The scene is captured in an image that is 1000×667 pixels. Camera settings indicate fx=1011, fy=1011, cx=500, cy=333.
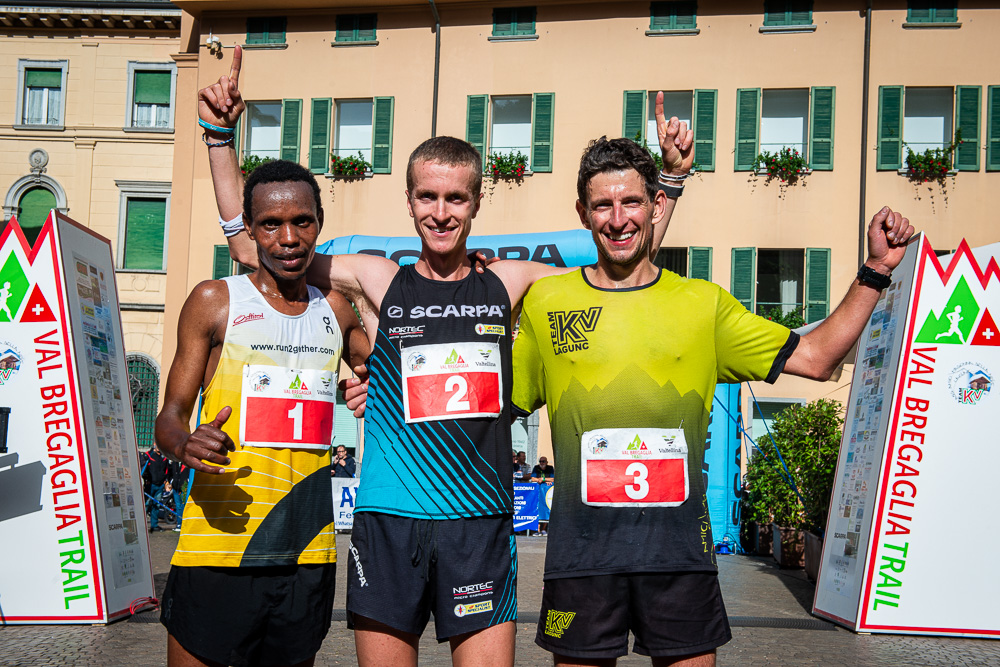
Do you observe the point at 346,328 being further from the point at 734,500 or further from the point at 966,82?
the point at 966,82

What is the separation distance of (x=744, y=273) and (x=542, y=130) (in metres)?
5.22

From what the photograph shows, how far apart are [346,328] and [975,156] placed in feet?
64.7

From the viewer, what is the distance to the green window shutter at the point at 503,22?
22.2m

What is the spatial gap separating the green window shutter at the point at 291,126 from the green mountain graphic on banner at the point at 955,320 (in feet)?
56.9

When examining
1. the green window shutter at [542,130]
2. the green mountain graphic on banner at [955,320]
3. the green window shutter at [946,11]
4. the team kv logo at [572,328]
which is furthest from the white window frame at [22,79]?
the team kv logo at [572,328]

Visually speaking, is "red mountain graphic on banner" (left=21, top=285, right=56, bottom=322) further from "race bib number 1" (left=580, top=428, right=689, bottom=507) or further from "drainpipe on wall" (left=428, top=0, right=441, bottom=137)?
"drainpipe on wall" (left=428, top=0, right=441, bottom=137)

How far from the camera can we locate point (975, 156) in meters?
20.3

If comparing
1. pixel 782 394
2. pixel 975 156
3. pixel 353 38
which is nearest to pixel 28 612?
pixel 782 394

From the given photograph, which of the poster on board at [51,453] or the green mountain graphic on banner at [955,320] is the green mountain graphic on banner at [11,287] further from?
the green mountain graphic on banner at [955,320]

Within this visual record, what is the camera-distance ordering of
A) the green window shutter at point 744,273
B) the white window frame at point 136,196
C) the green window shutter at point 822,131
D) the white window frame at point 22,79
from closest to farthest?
the green window shutter at point 744,273 < the green window shutter at point 822,131 < the white window frame at point 136,196 < the white window frame at point 22,79

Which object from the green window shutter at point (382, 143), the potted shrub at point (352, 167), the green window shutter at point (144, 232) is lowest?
the green window shutter at point (144, 232)

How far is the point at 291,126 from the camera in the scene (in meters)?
22.8

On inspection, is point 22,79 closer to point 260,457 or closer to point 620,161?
point 260,457

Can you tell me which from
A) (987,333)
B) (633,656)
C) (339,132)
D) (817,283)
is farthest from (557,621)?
(339,132)
